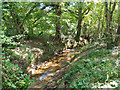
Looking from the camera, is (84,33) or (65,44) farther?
(84,33)

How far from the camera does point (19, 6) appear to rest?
4.68 meters

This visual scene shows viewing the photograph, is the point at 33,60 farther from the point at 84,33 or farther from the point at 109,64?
the point at 84,33

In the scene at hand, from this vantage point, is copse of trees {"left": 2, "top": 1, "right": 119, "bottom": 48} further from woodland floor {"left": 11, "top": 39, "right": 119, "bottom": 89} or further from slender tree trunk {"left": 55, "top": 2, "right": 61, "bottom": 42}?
woodland floor {"left": 11, "top": 39, "right": 119, "bottom": 89}

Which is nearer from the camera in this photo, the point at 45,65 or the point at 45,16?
the point at 45,16

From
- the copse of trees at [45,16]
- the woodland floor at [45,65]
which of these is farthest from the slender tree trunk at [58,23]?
the woodland floor at [45,65]

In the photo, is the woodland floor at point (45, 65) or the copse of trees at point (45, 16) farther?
the copse of trees at point (45, 16)

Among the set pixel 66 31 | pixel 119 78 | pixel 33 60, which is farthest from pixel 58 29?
pixel 119 78

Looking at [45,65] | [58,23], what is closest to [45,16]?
[58,23]

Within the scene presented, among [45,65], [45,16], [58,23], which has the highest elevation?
[45,16]

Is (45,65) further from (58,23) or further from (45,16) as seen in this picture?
(45,16)

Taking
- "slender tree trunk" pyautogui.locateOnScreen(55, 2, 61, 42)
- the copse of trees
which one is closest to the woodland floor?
"slender tree trunk" pyautogui.locateOnScreen(55, 2, 61, 42)

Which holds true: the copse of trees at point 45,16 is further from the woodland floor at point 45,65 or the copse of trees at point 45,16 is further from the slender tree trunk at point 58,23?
the woodland floor at point 45,65

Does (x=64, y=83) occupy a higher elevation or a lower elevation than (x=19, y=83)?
lower

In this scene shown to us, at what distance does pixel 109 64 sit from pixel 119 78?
34.3 inches
